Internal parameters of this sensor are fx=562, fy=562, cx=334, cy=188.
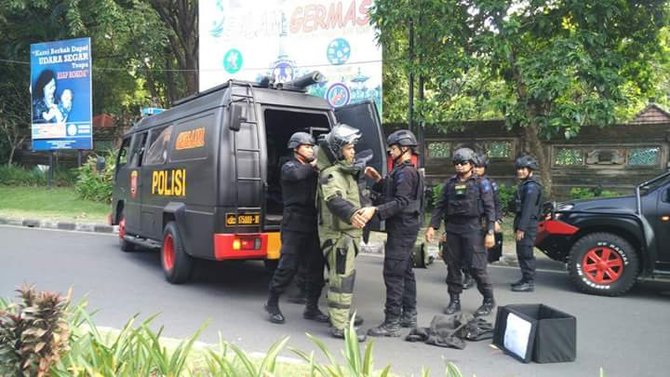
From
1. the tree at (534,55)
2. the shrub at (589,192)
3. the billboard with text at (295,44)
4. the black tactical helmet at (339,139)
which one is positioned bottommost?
the shrub at (589,192)

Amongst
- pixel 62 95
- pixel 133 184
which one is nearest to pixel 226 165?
pixel 133 184

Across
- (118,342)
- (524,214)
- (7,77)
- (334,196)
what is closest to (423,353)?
(334,196)

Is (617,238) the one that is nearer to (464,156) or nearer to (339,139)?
(464,156)

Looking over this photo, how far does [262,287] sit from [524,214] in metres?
3.23

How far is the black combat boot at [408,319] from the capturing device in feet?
16.9

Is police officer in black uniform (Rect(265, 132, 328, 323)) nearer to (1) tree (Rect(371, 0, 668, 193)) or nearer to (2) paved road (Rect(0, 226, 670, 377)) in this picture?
(2) paved road (Rect(0, 226, 670, 377))

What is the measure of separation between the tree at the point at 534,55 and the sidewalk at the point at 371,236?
2045 millimetres

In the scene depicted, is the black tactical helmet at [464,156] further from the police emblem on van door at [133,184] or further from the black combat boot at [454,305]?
the police emblem on van door at [133,184]

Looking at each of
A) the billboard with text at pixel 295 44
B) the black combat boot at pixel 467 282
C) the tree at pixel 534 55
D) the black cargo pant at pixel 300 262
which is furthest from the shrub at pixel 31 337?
the billboard with text at pixel 295 44

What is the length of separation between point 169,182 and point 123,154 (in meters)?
2.96

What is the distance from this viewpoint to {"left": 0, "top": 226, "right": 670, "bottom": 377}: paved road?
4.29 metres

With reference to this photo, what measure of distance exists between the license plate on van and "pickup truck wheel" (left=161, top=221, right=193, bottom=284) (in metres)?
1.09

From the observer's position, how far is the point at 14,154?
71.7ft

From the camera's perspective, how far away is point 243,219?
582 cm
